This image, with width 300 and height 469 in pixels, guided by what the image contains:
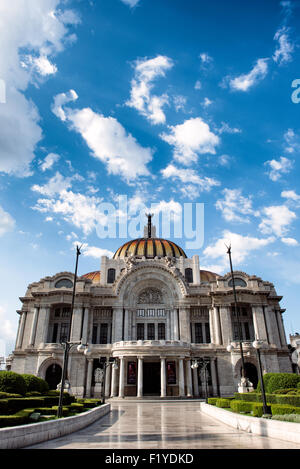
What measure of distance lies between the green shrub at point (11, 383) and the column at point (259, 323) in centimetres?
3984

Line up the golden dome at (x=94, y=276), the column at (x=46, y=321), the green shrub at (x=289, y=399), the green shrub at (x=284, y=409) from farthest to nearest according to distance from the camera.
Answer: the golden dome at (x=94, y=276)
the column at (x=46, y=321)
the green shrub at (x=289, y=399)
the green shrub at (x=284, y=409)

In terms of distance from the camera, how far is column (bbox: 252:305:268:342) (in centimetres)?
5109

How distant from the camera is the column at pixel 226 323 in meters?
50.8

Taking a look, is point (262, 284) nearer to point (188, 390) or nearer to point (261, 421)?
point (188, 390)

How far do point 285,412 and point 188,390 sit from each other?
105 feet

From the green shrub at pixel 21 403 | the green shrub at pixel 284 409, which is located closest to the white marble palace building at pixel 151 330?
the green shrub at pixel 21 403

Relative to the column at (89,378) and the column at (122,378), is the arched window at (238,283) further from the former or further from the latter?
the column at (89,378)

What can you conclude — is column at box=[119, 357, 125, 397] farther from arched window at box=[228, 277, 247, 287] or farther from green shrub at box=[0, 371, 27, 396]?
green shrub at box=[0, 371, 27, 396]

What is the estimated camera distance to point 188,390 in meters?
44.9

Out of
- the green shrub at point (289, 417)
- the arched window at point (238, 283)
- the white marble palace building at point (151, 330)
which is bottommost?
the green shrub at point (289, 417)

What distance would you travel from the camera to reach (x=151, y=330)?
54.7 meters

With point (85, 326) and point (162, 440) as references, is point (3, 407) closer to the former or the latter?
point (162, 440)

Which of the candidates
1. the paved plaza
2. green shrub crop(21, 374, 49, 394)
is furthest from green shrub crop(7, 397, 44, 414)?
green shrub crop(21, 374, 49, 394)

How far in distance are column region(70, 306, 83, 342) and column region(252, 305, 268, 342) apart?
88.9 feet
